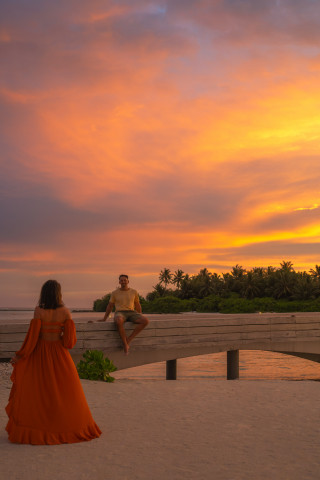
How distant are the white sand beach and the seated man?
240 cm

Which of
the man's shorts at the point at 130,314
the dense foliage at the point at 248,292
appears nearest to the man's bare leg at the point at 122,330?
the man's shorts at the point at 130,314

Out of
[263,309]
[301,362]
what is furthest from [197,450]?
[263,309]

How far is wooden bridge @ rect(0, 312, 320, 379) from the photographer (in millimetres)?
13195

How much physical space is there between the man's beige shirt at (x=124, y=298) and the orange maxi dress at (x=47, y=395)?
19.3 feet

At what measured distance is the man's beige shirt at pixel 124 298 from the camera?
13008 mm

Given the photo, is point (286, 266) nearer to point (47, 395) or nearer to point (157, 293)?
point (157, 293)

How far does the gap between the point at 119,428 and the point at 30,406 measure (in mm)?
1524

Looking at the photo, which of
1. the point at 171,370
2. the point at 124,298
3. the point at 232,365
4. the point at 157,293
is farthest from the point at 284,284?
the point at 124,298

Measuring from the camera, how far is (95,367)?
12.5 m

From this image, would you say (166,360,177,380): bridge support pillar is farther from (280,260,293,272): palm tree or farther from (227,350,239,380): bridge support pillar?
(280,260,293,272): palm tree

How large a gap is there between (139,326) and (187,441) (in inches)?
255

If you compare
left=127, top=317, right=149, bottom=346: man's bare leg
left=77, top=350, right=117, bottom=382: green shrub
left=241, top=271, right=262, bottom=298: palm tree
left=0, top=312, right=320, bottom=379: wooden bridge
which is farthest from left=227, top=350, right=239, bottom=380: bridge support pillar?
left=241, top=271, right=262, bottom=298: palm tree

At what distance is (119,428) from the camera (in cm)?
767

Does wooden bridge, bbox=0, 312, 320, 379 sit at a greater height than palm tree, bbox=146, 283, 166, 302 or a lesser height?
lesser
